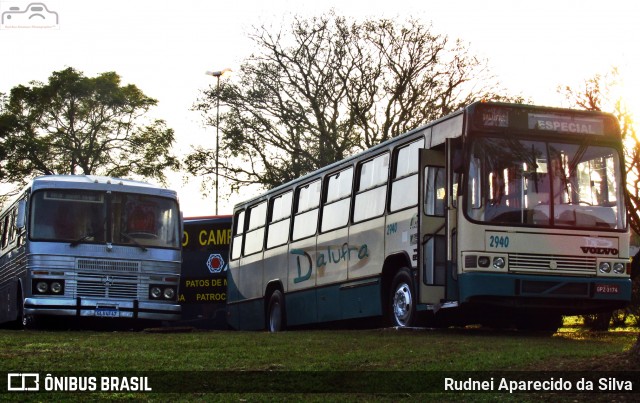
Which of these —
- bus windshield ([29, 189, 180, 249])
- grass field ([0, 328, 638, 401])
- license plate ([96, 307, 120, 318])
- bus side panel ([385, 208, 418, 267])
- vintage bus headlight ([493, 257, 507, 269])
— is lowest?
grass field ([0, 328, 638, 401])

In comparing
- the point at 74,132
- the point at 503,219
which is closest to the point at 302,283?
the point at 503,219

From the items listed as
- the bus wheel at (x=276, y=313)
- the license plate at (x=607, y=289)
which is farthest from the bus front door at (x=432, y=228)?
→ the bus wheel at (x=276, y=313)

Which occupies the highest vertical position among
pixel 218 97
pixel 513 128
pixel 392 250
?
pixel 218 97

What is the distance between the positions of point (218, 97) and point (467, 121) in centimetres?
3150

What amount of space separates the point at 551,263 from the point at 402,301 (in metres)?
2.56

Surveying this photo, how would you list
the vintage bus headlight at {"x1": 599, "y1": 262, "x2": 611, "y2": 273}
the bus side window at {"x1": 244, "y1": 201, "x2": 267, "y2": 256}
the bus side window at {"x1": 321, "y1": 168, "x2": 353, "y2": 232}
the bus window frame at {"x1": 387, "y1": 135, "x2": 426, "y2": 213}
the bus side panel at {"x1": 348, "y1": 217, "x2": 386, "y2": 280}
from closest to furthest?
1. the vintage bus headlight at {"x1": 599, "y1": 262, "x2": 611, "y2": 273}
2. the bus window frame at {"x1": 387, "y1": 135, "x2": 426, "y2": 213}
3. the bus side panel at {"x1": 348, "y1": 217, "x2": 386, "y2": 280}
4. the bus side window at {"x1": 321, "y1": 168, "x2": 353, "y2": 232}
5. the bus side window at {"x1": 244, "y1": 201, "x2": 267, "y2": 256}

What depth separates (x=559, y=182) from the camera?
17.6 m

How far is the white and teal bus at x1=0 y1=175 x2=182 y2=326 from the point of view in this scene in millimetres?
22984

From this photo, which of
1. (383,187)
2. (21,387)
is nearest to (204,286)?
(383,187)

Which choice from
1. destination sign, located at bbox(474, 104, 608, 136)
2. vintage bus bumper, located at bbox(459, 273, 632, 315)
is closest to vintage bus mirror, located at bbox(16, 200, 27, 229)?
vintage bus bumper, located at bbox(459, 273, 632, 315)

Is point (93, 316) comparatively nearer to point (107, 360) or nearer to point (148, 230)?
point (148, 230)

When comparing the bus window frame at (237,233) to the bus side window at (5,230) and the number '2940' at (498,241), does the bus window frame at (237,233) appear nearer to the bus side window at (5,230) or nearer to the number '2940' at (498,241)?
the bus side window at (5,230)

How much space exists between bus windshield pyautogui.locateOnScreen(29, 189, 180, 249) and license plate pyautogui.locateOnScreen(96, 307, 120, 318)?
131 cm

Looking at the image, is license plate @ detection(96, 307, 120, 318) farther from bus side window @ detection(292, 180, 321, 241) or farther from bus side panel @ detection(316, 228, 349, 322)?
bus side panel @ detection(316, 228, 349, 322)
